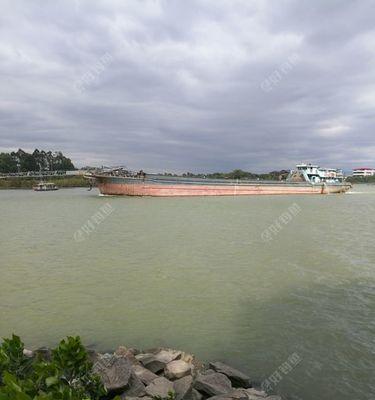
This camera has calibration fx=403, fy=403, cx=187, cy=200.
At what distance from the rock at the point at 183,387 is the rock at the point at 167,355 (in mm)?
965

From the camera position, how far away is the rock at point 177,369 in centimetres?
718

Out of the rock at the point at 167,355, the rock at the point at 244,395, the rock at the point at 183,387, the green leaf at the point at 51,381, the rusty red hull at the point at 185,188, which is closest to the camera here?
the green leaf at the point at 51,381

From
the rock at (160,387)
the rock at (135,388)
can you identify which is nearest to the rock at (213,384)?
the rock at (160,387)

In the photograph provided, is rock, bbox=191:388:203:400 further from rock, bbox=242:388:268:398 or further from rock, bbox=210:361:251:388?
rock, bbox=210:361:251:388

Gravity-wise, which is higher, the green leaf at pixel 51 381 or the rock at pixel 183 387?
the green leaf at pixel 51 381

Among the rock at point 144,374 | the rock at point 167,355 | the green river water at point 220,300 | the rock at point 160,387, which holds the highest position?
the rock at point 160,387

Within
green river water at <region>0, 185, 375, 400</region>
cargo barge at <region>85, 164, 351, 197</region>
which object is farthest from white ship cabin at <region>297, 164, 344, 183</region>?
green river water at <region>0, 185, 375, 400</region>

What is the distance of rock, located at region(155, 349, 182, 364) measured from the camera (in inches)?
309

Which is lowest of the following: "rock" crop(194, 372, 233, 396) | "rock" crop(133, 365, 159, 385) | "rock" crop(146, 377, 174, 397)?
"rock" crop(133, 365, 159, 385)

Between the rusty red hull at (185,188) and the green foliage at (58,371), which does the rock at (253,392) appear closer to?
the green foliage at (58,371)

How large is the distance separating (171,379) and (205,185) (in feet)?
216

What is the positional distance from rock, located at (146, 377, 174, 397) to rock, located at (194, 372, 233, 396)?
0.49m

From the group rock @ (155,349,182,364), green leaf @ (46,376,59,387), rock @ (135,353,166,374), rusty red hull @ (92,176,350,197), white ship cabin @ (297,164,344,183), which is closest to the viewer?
green leaf @ (46,376,59,387)

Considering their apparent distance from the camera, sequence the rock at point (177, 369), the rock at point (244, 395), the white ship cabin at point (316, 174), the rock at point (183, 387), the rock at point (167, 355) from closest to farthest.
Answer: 1. the rock at point (244, 395)
2. the rock at point (183, 387)
3. the rock at point (177, 369)
4. the rock at point (167, 355)
5. the white ship cabin at point (316, 174)
